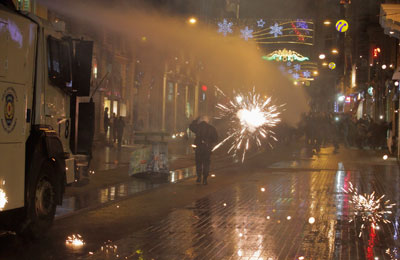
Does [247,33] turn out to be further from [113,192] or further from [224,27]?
[113,192]

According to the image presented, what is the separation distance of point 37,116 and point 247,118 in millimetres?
20914

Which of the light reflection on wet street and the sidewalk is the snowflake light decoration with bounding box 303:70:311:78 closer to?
the sidewalk

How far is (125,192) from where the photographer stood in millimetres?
12961

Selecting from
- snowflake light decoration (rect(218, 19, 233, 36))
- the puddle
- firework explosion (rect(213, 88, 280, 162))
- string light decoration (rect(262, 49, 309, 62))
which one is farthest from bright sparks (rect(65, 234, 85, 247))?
string light decoration (rect(262, 49, 309, 62))

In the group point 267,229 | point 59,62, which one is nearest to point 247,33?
point 59,62

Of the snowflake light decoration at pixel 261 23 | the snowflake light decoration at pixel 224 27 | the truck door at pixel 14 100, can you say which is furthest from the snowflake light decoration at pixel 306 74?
the truck door at pixel 14 100

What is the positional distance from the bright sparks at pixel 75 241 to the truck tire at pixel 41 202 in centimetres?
41

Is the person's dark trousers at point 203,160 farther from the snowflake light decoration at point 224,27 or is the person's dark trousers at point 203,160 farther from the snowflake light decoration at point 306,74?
the snowflake light decoration at point 306,74

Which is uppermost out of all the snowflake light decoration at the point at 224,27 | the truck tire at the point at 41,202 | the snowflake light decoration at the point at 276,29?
the snowflake light decoration at the point at 276,29

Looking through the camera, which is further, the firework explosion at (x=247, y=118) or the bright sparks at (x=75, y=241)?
the firework explosion at (x=247, y=118)

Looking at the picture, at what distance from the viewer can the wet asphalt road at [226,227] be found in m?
7.13

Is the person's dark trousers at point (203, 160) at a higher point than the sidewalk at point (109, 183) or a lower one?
higher

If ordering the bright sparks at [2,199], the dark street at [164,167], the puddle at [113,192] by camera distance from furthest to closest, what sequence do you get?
the puddle at [113,192]
the dark street at [164,167]
the bright sparks at [2,199]

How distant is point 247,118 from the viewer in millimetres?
28453
